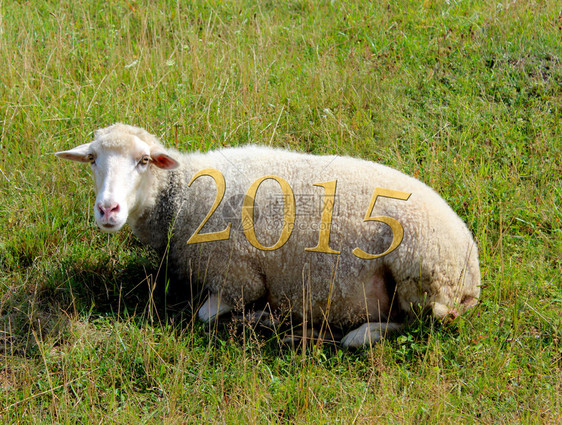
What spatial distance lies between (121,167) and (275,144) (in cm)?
195

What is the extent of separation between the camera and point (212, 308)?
405 cm

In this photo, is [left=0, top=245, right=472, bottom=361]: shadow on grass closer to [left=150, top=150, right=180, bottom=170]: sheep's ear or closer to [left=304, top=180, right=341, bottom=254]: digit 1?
[left=304, top=180, right=341, bottom=254]: digit 1

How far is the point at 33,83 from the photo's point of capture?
5.83 metres

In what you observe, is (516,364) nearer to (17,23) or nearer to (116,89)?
(116,89)

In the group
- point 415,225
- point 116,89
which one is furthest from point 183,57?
point 415,225

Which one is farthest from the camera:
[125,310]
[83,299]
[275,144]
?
[275,144]

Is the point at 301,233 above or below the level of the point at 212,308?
above

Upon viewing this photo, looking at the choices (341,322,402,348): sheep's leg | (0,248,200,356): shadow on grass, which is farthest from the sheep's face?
(341,322,402,348): sheep's leg

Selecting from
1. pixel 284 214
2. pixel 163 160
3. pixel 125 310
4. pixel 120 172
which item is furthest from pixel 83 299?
pixel 284 214

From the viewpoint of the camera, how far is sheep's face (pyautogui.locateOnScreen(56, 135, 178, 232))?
3602 millimetres

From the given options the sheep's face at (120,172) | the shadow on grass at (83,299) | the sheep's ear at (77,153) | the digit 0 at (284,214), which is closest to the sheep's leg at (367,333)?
the digit 0 at (284,214)

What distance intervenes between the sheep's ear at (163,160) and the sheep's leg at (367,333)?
5.35 feet

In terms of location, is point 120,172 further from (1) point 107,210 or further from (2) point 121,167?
(1) point 107,210

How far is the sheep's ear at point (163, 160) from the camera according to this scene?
4.01 m
